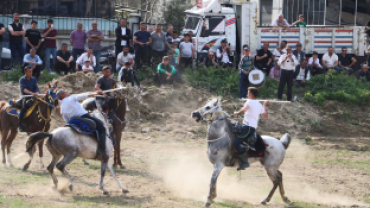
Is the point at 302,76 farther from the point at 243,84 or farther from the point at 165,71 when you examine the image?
the point at 165,71

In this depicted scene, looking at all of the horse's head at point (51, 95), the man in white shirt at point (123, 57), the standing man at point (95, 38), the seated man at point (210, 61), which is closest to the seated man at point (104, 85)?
the horse's head at point (51, 95)

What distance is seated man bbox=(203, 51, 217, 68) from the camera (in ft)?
76.1

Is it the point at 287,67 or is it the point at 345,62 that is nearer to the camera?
the point at 287,67

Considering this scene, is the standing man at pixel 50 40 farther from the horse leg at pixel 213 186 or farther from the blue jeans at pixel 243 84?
the horse leg at pixel 213 186

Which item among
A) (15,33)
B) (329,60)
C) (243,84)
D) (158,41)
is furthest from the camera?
(329,60)

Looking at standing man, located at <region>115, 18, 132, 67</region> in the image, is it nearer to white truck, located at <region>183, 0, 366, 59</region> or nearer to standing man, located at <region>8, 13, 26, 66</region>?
standing man, located at <region>8, 13, 26, 66</region>

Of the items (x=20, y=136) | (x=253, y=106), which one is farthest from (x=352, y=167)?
(x=20, y=136)

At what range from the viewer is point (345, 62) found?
24141mm

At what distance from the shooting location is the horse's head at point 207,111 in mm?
11383

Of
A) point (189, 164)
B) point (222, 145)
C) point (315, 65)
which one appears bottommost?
point (189, 164)

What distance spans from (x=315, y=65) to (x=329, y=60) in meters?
0.72

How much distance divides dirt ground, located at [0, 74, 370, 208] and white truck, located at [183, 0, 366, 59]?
362cm

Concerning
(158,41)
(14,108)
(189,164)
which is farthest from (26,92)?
(158,41)

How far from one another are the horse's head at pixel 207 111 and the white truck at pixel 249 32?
41.9ft
